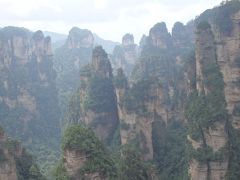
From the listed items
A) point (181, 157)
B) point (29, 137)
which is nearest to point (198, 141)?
point (181, 157)

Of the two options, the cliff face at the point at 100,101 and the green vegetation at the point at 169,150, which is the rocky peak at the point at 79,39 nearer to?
the cliff face at the point at 100,101

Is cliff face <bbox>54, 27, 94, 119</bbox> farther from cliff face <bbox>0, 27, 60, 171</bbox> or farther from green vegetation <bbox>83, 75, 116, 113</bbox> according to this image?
green vegetation <bbox>83, 75, 116, 113</bbox>

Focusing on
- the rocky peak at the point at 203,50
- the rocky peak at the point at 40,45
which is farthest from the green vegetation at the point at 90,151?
the rocky peak at the point at 40,45

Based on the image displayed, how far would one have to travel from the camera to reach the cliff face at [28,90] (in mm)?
77812

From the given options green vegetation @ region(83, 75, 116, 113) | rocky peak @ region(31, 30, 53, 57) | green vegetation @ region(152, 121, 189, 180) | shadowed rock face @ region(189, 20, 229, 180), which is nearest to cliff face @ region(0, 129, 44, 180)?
shadowed rock face @ region(189, 20, 229, 180)

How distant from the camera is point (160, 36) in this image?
93562 millimetres

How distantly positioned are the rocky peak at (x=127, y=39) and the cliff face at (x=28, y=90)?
38256 mm

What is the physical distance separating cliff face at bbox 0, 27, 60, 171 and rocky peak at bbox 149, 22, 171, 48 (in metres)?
18.7

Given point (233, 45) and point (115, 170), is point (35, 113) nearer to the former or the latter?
point (233, 45)

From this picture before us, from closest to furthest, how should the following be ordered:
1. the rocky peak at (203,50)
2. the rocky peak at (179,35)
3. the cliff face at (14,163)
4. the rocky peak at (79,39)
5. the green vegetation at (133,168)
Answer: the cliff face at (14,163), the green vegetation at (133,168), the rocky peak at (203,50), the rocky peak at (179,35), the rocky peak at (79,39)

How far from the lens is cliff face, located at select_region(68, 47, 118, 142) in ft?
181

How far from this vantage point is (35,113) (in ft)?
271

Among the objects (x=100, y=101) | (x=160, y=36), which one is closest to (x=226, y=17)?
Answer: (x=100, y=101)

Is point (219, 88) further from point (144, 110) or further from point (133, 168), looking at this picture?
point (133, 168)
